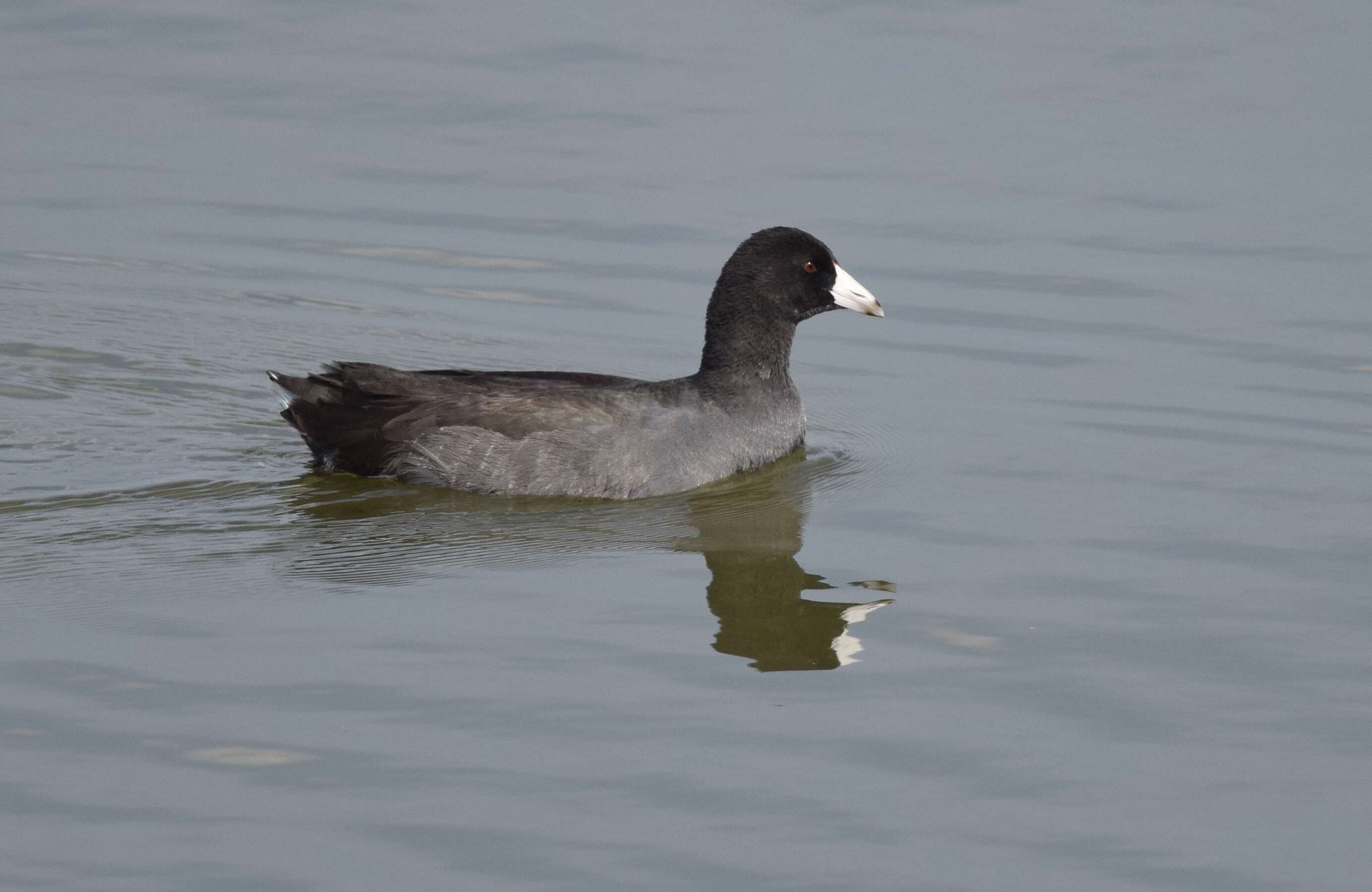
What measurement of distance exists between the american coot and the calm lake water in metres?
0.22

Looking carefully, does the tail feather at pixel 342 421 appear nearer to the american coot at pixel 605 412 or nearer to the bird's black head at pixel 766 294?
the american coot at pixel 605 412

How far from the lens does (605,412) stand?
9578 millimetres

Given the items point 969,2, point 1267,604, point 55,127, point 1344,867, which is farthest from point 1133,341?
point 55,127

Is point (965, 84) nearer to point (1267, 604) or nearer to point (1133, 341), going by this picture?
point (1133, 341)

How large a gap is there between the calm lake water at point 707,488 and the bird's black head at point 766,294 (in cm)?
68

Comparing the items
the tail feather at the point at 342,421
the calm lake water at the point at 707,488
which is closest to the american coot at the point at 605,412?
the tail feather at the point at 342,421

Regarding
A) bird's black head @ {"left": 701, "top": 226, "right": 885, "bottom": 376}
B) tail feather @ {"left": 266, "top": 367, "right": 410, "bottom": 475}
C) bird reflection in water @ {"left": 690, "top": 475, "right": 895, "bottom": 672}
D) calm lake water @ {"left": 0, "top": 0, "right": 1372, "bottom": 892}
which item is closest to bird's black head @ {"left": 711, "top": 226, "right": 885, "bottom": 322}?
bird's black head @ {"left": 701, "top": 226, "right": 885, "bottom": 376}

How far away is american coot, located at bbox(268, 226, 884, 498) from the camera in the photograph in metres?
9.46

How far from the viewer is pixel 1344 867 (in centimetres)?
582

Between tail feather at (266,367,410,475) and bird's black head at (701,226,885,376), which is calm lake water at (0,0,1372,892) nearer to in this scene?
tail feather at (266,367,410,475)

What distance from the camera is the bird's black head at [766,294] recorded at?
10141mm

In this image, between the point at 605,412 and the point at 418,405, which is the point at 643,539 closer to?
the point at 605,412

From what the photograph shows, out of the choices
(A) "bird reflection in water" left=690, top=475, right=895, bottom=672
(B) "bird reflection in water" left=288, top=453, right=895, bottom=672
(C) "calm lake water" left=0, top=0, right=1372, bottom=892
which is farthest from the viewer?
(B) "bird reflection in water" left=288, top=453, right=895, bottom=672

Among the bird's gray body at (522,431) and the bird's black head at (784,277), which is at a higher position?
the bird's black head at (784,277)
